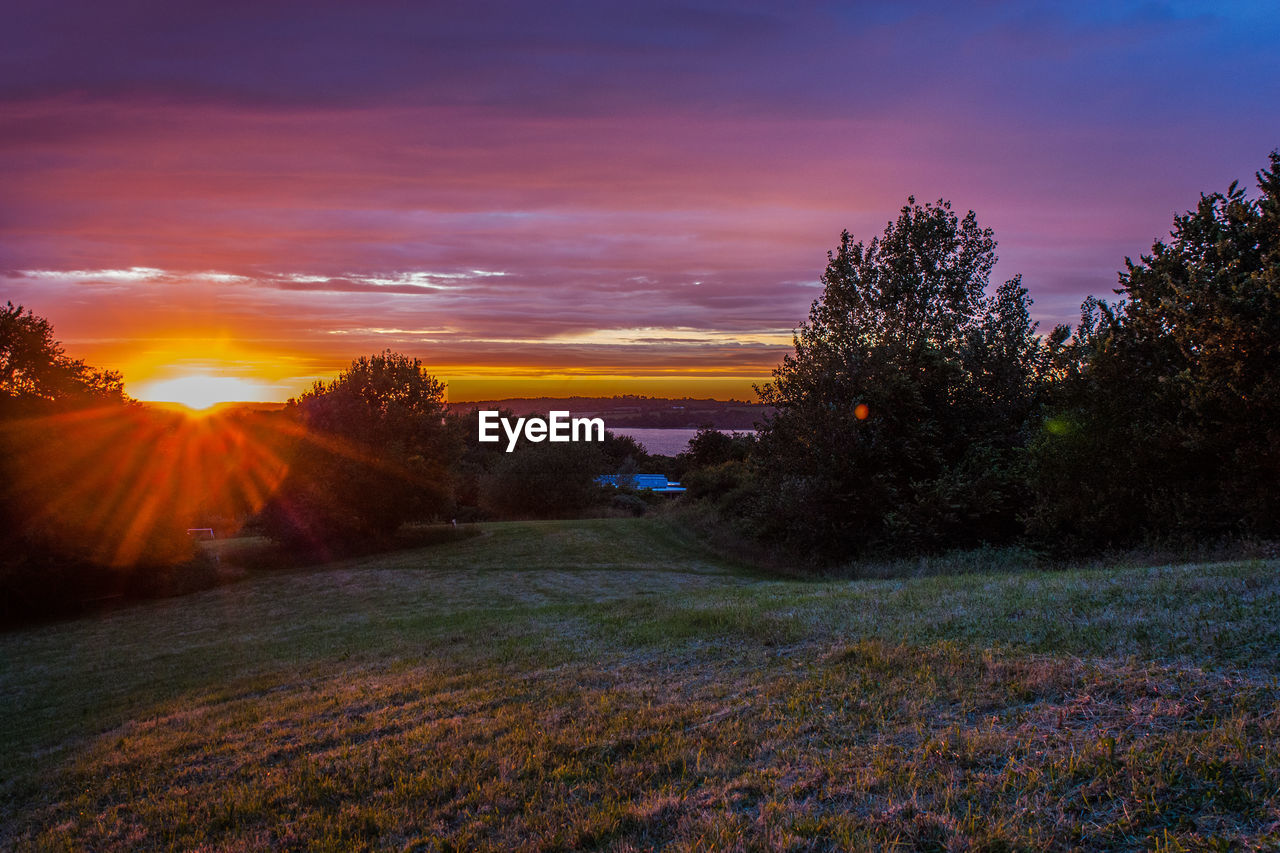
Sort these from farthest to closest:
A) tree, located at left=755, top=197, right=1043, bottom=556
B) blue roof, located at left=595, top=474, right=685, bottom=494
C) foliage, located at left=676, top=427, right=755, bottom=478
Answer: blue roof, located at left=595, top=474, right=685, bottom=494 → foliage, located at left=676, top=427, right=755, bottom=478 → tree, located at left=755, top=197, right=1043, bottom=556

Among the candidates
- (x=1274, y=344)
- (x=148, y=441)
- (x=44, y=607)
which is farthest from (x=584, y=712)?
(x=148, y=441)

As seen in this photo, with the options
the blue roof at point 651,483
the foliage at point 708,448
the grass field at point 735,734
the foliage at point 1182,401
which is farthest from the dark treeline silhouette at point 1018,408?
the blue roof at point 651,483

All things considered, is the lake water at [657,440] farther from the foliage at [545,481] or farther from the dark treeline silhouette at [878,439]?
the dark treeline silhouette at [878,439]

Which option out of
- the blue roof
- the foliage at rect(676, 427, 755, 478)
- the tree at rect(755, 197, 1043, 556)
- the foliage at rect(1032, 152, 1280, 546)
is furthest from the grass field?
the blue roof

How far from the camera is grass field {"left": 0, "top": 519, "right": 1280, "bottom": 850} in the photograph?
4.41 m

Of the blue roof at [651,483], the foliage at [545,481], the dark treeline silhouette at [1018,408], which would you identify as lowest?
the blue roof at [651,483]

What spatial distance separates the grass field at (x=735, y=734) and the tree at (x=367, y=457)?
66.3 feet

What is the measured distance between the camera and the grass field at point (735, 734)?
441 centimetres

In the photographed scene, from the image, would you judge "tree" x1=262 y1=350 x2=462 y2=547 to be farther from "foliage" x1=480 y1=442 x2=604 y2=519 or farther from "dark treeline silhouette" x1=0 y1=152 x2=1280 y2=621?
"foliage" x1=480 y1=442 x2=604 y2=519

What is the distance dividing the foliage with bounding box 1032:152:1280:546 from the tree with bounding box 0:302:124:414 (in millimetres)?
34013

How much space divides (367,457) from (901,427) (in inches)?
930

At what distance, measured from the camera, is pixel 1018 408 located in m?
28.5

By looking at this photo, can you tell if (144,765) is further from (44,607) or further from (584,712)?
(44,607)

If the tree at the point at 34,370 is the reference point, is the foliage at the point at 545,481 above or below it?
below
